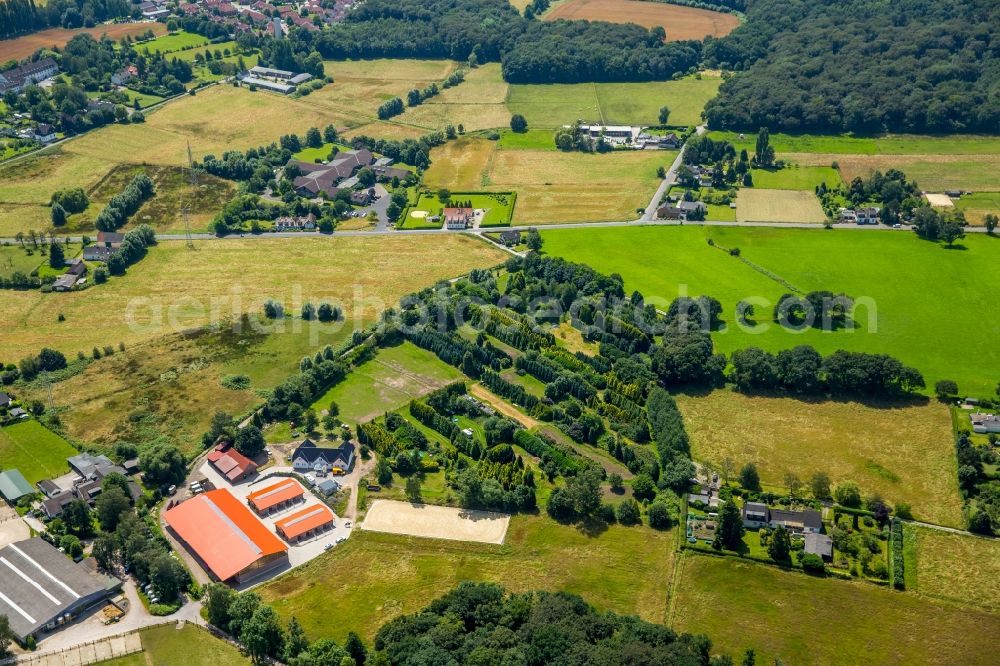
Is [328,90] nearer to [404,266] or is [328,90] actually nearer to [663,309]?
[404,266]

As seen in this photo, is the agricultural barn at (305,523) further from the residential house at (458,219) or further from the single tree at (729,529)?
the residential house at (458,219)

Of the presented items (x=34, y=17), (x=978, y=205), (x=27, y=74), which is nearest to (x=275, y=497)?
(x=978, y=205)

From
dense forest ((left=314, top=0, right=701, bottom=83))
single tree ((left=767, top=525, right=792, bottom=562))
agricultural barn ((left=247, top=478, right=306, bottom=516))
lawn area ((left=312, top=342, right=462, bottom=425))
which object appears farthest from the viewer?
dense forest ((left=314, top=0, right=701, bottom=83))

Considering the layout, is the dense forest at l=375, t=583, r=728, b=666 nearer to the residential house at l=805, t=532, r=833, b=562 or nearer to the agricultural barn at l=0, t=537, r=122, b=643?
the residential house at l=805, t=532, r=833, b=562

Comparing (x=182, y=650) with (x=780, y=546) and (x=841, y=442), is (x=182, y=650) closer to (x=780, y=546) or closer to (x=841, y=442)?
(x=780, y=546)

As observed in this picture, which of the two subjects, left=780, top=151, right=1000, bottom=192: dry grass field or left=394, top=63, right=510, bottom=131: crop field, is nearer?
left=780, top=151, right=1000, bottom=192: dry grass field

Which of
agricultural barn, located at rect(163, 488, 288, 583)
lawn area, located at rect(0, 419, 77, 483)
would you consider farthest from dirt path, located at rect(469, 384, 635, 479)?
lawn area, located at rect(0, 419, 77, 483)

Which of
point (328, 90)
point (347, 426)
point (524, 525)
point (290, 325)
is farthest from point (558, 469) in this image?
point (328, 90)

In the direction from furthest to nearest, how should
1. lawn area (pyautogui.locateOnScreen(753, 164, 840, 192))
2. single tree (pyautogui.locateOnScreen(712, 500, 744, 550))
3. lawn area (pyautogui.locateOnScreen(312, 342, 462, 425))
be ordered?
lawn area (pyautogui.locateOnScreen(753, 164, 840, 192)), lawn area (pyautogui.locateOnScreen(312, 342, 462, 425)), single tree (pyautogui.locateOnScreen(712, 500, 744, 550))
